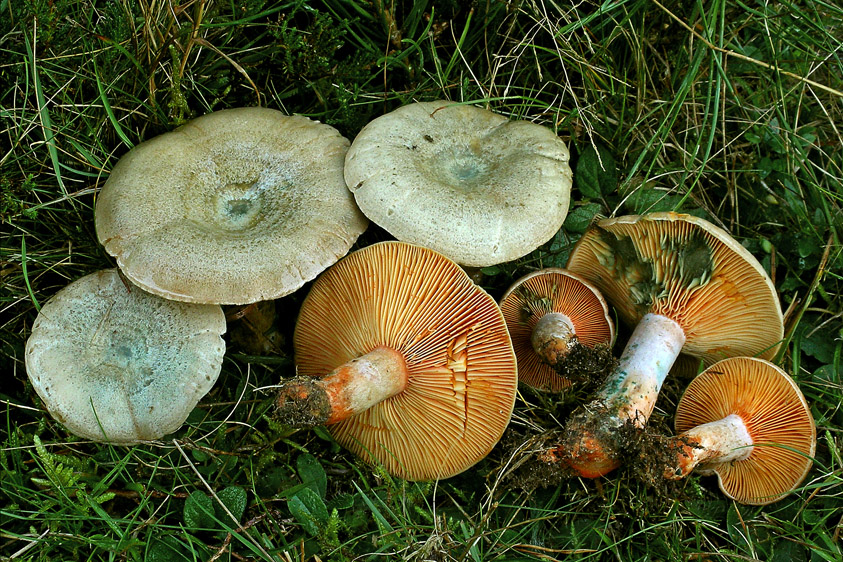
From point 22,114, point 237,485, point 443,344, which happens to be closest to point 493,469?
point 443,344

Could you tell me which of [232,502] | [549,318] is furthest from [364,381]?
[549,318]

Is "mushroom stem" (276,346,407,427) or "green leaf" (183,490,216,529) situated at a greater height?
"mushroom stem" (276,346,407,427)

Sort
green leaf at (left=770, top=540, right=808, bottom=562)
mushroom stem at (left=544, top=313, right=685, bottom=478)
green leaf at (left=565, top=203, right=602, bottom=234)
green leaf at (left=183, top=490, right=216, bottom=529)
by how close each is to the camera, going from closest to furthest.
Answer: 1. green leaf at (left=183, top=490, right=216, bottom=529)
2. mushroom stem at (left=544, top=313, right=685, bottom=478)
3. green leaf at (left=770, top=540, right=808, bottom=562)
4. green leaf at (left=565, top=203, right=602, bottom=234)

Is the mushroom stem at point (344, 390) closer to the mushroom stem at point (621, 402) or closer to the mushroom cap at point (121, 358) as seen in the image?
the mushroom cap at point (121, 358)

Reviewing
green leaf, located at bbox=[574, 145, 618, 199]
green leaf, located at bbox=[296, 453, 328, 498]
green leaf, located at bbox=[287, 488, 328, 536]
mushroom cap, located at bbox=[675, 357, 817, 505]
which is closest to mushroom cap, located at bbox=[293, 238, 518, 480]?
green leaf, located at bbox=[296, 453, 328, 498]

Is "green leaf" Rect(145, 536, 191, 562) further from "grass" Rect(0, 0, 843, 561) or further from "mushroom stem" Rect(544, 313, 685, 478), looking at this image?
"mushroom stem" Rect(544, 313, 685, 478)

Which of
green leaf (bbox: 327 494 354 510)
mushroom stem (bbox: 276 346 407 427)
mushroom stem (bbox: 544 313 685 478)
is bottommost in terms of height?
green leaf (bbox: 327 494 354 510)
